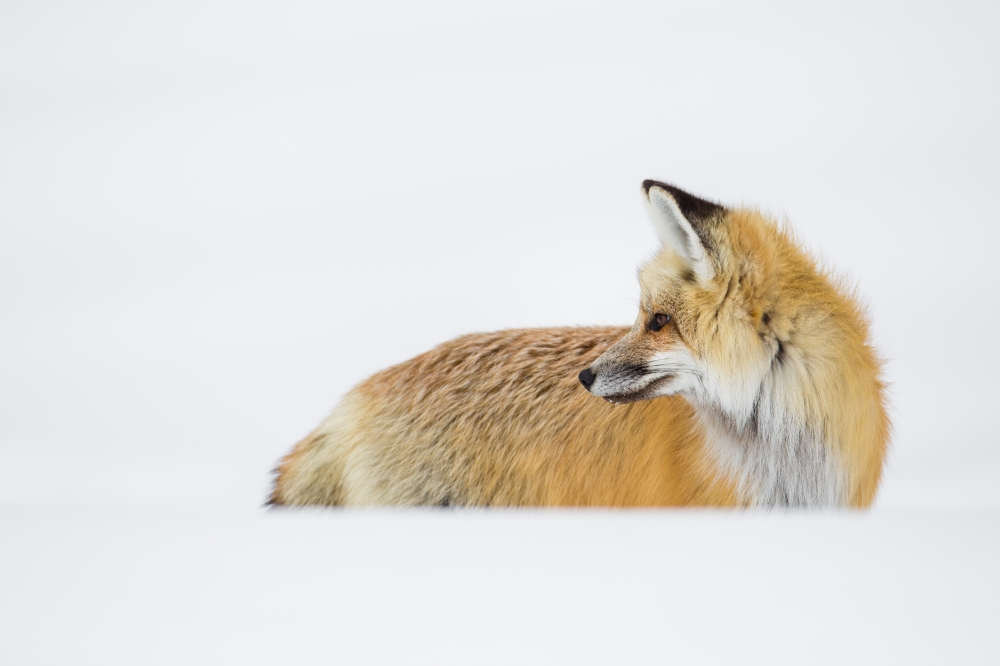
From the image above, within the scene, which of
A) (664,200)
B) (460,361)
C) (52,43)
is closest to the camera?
(664,200)

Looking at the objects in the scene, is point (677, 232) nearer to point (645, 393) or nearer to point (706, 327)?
point (706, 327)

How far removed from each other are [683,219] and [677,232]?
7 cm

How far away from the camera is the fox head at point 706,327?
2.52 metres

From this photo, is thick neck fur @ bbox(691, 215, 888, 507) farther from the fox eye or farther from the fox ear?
the fox eye

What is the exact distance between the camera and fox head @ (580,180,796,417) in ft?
8.25

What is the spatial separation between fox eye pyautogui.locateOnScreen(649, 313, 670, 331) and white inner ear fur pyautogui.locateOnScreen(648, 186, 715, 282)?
15 cm

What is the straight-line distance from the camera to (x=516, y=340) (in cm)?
326

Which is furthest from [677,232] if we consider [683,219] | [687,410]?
[687,410]

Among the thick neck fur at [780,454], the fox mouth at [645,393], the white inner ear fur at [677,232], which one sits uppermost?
the white inner ear fur at [677,232]

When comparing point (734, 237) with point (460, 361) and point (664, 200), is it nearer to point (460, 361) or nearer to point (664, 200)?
point (664, 200)

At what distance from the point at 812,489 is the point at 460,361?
4.24 ft

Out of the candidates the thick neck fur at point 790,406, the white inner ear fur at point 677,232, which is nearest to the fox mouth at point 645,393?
the thick neck fur at point 790,406

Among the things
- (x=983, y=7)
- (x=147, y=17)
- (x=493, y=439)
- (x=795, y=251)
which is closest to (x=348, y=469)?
(x=493, y=439)

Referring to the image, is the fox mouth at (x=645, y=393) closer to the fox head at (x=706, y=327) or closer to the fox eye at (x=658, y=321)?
the fox head at (x=706, y=327)
